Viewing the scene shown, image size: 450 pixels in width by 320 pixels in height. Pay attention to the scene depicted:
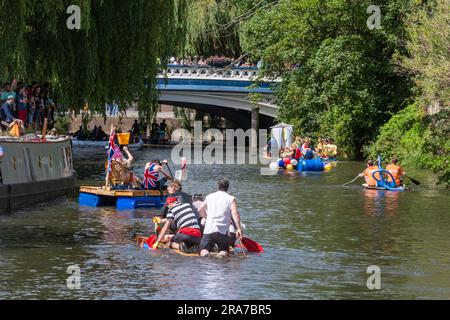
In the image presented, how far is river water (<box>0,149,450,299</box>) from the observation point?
18406 millimetres

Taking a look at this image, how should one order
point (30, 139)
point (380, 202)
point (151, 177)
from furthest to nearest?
point (380, 202) < point (30, 139) < point (151, 177)

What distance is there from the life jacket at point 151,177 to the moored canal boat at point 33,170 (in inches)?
145

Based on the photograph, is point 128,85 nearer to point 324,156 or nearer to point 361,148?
point 324,156

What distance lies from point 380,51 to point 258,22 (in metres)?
6.91

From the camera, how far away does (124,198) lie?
30578 mm

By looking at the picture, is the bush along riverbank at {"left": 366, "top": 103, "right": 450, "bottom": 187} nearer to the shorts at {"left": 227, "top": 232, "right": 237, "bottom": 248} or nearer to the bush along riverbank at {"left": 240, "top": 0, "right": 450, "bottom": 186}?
the bush along riverbank at {"left": 240, "top": 0, "right": 450, "bottom": 186}

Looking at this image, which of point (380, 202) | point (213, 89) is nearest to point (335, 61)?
point (380, 202)

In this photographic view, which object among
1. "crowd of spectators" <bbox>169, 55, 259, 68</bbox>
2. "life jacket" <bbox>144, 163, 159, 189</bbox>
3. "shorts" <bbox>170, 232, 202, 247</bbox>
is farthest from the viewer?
"crowd of spectators" <bbox>169, 55, 259, 68</bbox>

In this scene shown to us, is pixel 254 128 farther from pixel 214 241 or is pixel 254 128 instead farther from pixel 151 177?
pixel 214 241

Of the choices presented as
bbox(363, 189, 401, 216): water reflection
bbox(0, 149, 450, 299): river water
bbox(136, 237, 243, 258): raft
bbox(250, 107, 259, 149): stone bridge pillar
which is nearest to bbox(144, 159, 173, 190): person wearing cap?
bbox(0, 149, 450, 299): river water

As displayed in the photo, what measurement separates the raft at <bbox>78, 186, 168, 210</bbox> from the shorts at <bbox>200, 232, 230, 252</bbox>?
369 inches

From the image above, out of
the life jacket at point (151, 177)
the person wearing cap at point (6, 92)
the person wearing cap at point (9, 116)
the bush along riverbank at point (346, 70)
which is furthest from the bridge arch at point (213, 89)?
the life jacket at point (151, 177)

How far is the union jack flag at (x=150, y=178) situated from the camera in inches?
1210

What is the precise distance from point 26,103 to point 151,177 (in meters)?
6.40
